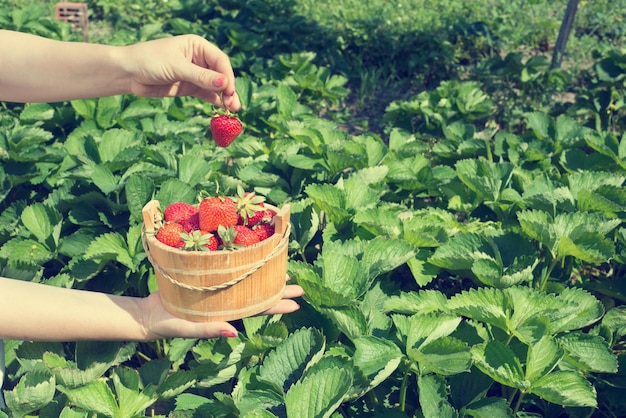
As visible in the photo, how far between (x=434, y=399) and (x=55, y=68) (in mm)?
1466

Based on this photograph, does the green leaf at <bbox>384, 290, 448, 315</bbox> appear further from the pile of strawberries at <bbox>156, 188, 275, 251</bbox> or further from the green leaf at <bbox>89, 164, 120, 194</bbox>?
the green leaf at <bbox>89, 164, 120, 194</bbox>

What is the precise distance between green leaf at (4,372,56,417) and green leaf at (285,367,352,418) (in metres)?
0.66

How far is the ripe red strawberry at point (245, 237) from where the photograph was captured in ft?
5.69

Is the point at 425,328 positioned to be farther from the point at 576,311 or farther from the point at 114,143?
the point at 114,143

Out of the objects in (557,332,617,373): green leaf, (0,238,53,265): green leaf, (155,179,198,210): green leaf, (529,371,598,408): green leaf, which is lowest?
(0,238,53,265): green leaf

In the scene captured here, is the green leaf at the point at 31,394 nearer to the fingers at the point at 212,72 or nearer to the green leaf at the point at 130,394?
the green leaf at the point at 130,394

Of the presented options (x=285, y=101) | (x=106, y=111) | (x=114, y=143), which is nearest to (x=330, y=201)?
(x=114, y=143)

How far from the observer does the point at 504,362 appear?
177 cm

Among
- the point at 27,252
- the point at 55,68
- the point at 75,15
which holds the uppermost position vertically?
the point at 55,68

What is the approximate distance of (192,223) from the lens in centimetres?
183

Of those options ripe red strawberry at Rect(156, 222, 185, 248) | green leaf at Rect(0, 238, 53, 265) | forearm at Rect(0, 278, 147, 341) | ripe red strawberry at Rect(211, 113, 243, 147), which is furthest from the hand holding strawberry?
green leaf at Rect(0, 238, 53, 265)

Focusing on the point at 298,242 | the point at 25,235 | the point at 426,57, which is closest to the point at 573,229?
the point at 298,242

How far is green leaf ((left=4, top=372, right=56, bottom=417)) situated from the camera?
1.80 meters

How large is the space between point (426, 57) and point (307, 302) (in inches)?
155
